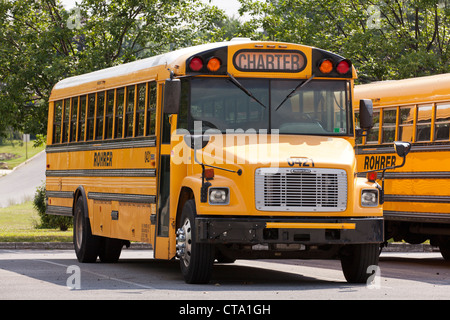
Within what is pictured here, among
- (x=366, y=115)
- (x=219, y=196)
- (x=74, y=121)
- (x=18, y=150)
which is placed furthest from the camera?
(x=18, y=150)

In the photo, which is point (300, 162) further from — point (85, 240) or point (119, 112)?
point (85, 240)

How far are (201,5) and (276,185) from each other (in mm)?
20657

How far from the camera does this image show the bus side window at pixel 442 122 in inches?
666

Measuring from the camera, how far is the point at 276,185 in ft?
40.5

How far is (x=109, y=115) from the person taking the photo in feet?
53.8

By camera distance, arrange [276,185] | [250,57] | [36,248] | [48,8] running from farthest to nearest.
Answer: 1. [48,8]
2. [36,248]
3. [250,57]
4. [276,185]

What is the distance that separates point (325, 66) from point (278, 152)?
153 cm

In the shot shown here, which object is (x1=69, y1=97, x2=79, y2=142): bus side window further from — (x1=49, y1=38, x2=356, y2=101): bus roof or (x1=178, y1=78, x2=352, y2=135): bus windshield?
(x1=178, y1=78, x2=352, y2=135): bus windshield

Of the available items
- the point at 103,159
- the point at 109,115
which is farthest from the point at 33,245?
the point at 109,115

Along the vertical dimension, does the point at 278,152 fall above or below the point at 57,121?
below

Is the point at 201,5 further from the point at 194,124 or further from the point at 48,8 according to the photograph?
the point at 194,124

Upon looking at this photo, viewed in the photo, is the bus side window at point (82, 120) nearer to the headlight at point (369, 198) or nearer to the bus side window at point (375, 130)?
the bus side window at point (375, 130)

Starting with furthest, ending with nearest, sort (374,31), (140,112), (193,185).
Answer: (374,31) → (140,112) → (193,185)

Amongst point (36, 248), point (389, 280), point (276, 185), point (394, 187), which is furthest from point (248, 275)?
point (36, 248)
